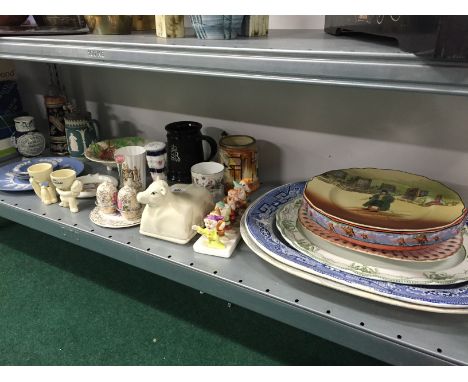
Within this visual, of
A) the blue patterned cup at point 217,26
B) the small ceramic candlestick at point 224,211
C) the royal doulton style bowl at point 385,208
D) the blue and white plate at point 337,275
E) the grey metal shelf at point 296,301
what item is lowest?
the grey metal shelf at point 296,301

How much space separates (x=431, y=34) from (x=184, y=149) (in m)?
0.57

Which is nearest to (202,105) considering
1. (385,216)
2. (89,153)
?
(89,153)

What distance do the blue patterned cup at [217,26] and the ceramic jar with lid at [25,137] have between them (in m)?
0.68

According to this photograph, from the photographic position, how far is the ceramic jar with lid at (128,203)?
2.52ft

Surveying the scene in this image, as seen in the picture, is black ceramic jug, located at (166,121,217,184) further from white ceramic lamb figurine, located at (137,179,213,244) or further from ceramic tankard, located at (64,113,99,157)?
ceramic tankard, located at (64,113,99,157)

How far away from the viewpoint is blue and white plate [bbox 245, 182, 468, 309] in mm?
518

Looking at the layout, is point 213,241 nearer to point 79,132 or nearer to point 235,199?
point 235,199

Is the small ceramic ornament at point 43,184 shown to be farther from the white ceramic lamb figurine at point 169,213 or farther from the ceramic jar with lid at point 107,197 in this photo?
the white ceramic lamb figurine at point 169,213

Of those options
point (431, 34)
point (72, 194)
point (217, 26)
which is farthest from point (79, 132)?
point (431, 34)

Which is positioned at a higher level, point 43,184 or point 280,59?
point 280,59

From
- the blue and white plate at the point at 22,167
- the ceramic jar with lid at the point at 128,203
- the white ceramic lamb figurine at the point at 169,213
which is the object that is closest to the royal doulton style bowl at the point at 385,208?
the white ceramic lamb figurine at the point at 169,213

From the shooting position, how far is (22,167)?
1.00 m

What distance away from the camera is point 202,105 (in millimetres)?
980

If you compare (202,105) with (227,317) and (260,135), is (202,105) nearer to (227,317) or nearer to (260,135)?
(260,135)
